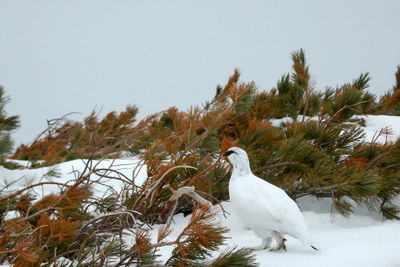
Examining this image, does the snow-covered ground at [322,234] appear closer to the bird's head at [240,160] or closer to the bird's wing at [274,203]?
the bird's wing at [274,203]

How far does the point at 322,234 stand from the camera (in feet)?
10.7

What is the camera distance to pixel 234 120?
4008 millimetres

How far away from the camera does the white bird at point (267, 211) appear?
272 cm

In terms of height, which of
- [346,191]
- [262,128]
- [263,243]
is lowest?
[263,243]

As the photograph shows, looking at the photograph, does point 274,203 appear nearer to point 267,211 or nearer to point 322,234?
point 267,211

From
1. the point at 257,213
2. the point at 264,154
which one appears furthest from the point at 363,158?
the point at 257,213

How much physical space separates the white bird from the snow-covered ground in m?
0.08

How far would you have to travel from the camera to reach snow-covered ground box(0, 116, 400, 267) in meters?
2.71

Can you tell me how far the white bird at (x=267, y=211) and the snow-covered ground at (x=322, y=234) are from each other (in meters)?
0.08

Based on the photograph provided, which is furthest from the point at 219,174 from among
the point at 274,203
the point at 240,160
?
the point at 274,203

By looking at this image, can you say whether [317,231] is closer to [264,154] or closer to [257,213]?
[264,154]

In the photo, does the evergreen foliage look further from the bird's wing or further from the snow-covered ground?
the bird's wing

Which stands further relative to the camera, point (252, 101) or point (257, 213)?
point (252, 101)

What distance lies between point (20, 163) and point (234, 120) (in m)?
1.33
